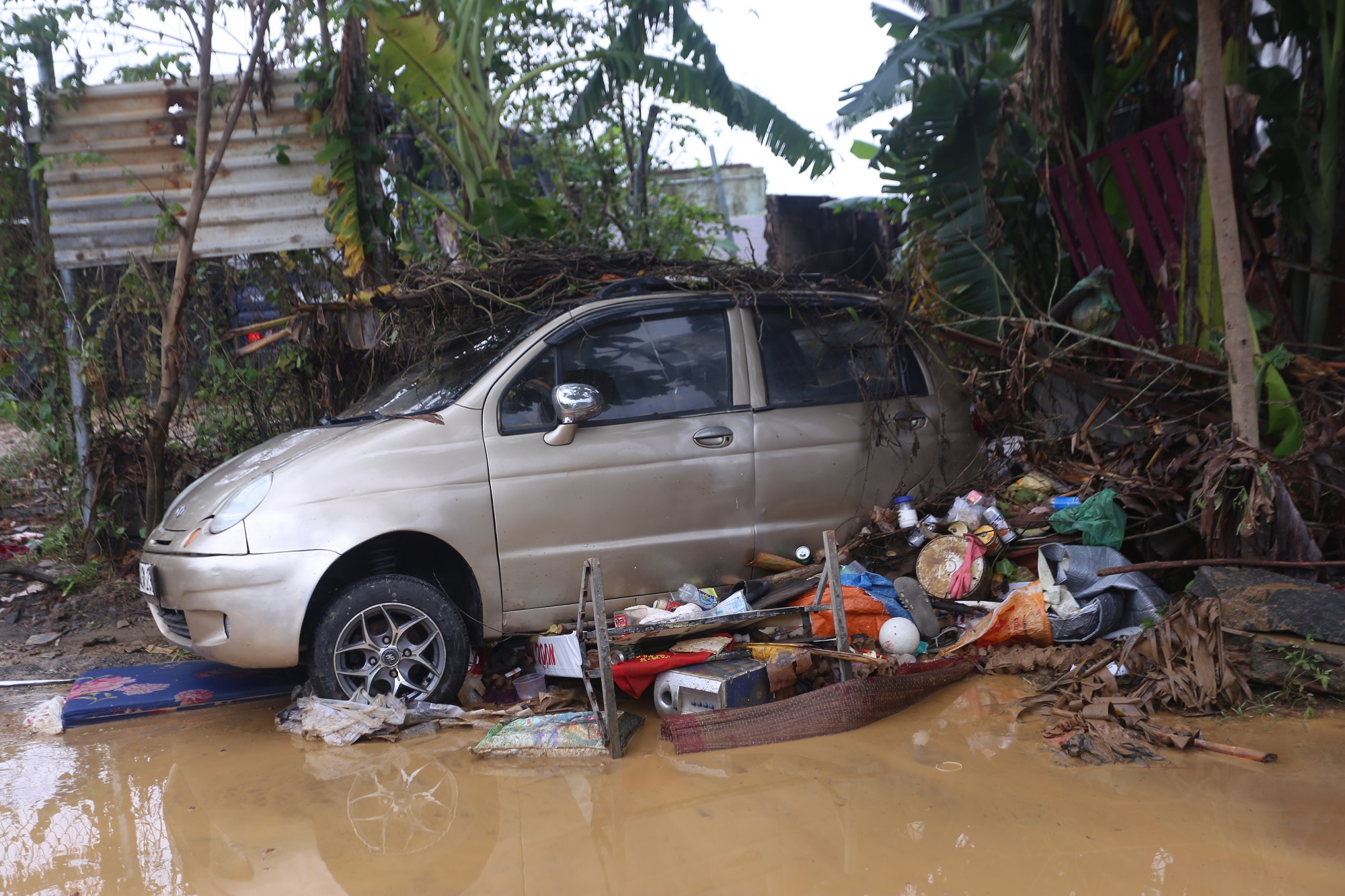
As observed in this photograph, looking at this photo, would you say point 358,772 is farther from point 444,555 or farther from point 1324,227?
point 1324,227

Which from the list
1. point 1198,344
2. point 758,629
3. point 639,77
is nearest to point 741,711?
point 758,629

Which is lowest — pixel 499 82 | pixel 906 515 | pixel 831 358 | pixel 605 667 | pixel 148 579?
pixel 605 667

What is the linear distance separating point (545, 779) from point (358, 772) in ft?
2.41

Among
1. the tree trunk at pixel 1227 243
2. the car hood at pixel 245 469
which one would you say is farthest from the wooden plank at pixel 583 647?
the tree trunk at pixel 1227 243

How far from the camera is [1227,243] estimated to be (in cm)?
443

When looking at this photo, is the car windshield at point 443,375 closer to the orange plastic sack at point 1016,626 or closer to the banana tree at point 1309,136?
the orange plastic sack at point 1016,626

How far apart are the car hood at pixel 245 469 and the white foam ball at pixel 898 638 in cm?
252

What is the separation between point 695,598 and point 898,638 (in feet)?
3.16

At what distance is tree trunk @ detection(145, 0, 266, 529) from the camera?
5.70 meters

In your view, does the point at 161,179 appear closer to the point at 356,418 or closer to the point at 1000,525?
the point at 356,418

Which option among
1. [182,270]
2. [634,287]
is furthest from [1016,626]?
[182,270]

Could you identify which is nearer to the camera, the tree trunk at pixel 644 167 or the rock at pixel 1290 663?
the rock at pixel 1290 663

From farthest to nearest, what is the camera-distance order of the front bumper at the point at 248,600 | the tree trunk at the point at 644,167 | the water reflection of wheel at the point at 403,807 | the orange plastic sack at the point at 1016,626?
the tree trunk at the point at 644,167 → the orange plastic sack at the point at 1016,626 → the front bumper at the point at 248,600 → the water reflection of wheel at the point at 403,807

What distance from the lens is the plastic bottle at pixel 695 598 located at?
4.45 metres
